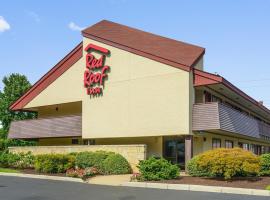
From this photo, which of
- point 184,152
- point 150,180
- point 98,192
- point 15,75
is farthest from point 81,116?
point 15,75

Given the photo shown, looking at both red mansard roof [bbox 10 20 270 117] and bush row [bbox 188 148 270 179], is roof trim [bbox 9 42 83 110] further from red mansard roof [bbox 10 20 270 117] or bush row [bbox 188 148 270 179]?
bush row [bbox 188 148 270 179]

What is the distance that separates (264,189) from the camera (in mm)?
17688

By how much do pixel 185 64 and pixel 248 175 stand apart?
25.9 ft

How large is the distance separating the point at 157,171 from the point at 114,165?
478 centimetres

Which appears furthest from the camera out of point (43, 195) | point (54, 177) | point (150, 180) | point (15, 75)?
point (15, 75)

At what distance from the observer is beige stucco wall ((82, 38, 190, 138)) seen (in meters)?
26.6

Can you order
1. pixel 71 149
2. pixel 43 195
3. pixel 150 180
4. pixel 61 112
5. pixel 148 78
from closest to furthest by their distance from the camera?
1. pixel 43 195
2. pixel 150 180
3. pixel 148 78
4. pixel 71 149
5. pixel 61 112

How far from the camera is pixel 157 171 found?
840 inches

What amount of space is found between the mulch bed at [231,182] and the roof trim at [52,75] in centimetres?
1596

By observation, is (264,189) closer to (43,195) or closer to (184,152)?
(43,195)

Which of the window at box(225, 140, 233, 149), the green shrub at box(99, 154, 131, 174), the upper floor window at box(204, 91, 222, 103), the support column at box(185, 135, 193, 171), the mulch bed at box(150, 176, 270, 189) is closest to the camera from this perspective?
the mulch bed at box(150, 176, 270, 189)

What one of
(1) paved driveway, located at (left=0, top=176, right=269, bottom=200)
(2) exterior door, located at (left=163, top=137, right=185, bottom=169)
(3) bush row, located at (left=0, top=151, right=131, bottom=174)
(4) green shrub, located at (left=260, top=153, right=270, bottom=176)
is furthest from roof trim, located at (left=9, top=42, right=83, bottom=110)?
(4) green shrub, located at (left=260, top=153, right=270, bottom=176)

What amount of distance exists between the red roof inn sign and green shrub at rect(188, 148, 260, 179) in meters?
11.7

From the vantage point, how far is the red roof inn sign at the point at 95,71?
31000mm
